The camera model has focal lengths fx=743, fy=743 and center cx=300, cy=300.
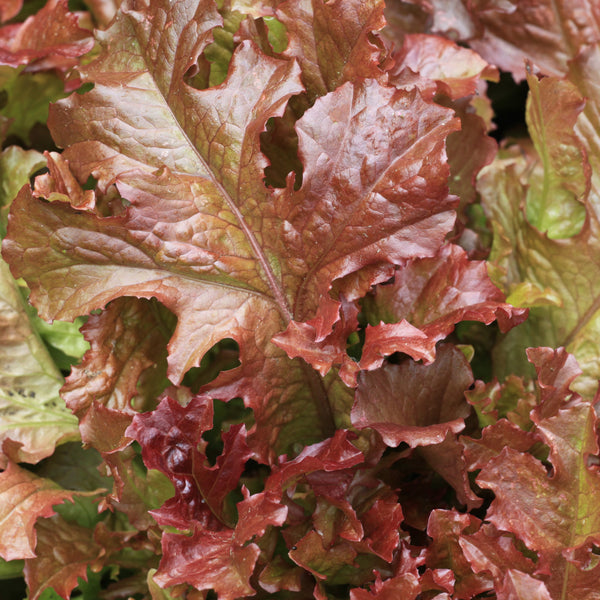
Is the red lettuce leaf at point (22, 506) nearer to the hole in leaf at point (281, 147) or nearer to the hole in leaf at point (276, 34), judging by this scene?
the hole in leaf at point (281, 147)

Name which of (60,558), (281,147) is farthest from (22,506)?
(281,147)

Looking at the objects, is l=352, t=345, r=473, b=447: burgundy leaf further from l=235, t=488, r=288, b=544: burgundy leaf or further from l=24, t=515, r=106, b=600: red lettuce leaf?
l=24, t=515, r=106, b=600: red lettuce leaf

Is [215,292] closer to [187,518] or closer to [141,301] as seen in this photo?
[141,301]

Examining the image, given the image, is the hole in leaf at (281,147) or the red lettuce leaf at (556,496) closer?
the red lettuce leaf at (556,496)

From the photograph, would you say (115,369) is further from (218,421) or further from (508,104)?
(508,104)

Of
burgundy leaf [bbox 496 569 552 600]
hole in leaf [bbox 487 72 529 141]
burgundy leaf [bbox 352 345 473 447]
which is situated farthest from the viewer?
hole in leaf [bbox 487 72 529 141]

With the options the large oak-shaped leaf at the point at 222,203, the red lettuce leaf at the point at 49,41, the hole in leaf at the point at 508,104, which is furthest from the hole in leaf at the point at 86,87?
the hole in leaf at the point at 508,104

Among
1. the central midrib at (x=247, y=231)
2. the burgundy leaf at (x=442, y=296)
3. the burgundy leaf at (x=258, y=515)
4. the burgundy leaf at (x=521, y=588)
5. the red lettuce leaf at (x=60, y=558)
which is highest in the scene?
the central midrib at (x=247, y=231)

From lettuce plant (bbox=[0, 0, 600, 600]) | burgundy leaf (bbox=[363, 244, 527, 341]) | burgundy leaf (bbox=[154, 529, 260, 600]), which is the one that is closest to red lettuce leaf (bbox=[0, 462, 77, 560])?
lettuce plant (bbox=[0, 0, 600, 600])
